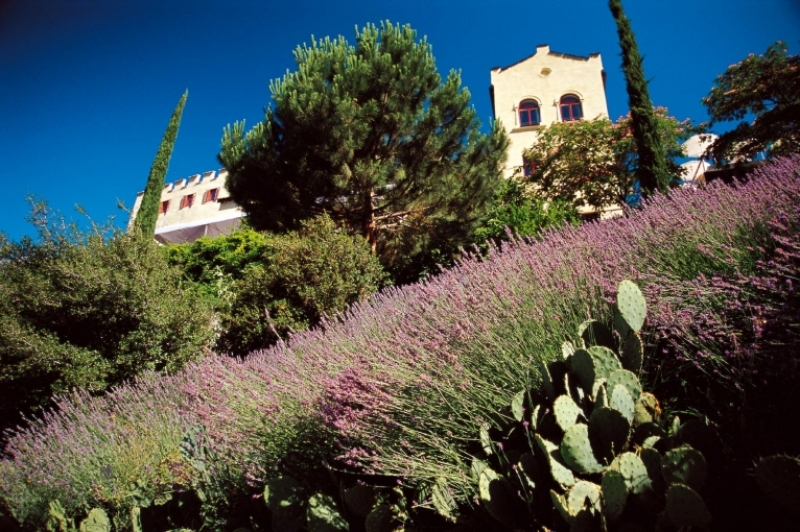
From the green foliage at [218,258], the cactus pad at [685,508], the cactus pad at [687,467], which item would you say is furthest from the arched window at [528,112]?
the cactus pad at [685,508]

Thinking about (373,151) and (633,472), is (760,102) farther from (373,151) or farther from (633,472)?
(633,472)

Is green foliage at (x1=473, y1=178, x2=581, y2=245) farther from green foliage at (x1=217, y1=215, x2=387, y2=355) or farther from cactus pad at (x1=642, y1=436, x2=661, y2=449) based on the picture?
cactus pad at (x1=642, y1=436, x2=661, y2=449)

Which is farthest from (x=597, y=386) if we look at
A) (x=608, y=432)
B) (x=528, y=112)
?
(x=528, y=112)

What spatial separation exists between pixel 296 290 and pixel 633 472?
17.8 ft

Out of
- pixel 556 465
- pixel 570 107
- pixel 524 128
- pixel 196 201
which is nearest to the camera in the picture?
pixel 556 465

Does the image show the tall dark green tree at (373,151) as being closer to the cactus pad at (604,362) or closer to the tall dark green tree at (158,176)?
the tall dark green tree at (158,176)

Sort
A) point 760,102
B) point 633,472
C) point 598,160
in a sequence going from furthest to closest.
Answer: point 598,160 < point 760,102 < point 633,472

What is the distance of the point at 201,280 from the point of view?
10.7 meters

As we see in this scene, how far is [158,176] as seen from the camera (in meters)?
13.6

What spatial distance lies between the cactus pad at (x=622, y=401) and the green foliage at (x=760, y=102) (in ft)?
35.7

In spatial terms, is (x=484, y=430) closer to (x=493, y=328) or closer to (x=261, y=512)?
(x=493, y=328)

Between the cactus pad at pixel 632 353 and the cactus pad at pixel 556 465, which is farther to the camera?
the cactus pad at pixel 632 353

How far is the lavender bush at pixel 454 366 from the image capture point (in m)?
1.76

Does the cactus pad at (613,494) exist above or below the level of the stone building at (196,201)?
below
